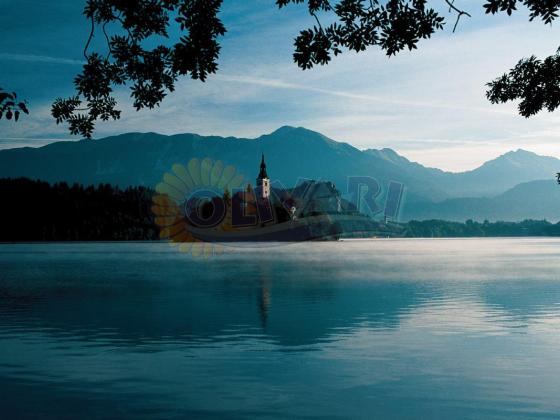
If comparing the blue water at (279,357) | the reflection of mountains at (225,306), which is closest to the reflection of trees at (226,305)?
the reflection of mountains at (225,306)

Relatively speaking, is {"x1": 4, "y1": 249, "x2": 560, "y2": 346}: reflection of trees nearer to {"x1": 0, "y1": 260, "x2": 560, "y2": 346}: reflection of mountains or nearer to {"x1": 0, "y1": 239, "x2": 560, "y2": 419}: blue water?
{"x1": 0, "y1": 260, "x2": 560, "y2": 346}: reflection of mountains

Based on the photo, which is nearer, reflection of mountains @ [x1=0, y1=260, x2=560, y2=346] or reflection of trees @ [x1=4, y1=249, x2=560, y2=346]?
reflection of mountains @ [x1=0, y1=260, x2=560, y2=346]

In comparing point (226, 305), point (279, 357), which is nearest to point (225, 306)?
point (226, 305)

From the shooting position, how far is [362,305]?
43.8 m

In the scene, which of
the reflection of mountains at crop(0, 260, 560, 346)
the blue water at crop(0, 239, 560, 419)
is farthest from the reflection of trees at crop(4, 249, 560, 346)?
the blue water at crop(0, 239, 560, 419)

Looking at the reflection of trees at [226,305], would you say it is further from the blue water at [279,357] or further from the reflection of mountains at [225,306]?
the blue water at [279,357]

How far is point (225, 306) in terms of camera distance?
4319 centimetres

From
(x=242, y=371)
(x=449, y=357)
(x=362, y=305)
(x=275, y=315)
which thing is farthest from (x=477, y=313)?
(x=242, y=371)

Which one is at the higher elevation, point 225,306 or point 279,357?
point 279,357

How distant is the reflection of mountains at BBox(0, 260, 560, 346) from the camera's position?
101ft

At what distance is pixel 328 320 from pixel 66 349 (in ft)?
46.7

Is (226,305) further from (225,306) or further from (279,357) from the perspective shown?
(279,357)

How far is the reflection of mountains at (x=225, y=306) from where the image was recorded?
101ft

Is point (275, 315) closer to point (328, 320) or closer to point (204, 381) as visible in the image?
point (328, 320)
